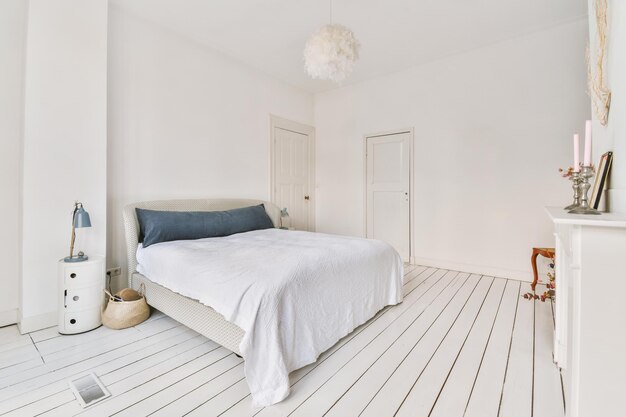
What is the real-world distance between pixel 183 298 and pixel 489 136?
12.4 ft

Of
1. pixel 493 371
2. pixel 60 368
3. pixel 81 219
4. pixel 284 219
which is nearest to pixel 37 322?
pixel 60 368

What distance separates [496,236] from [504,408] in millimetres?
2602

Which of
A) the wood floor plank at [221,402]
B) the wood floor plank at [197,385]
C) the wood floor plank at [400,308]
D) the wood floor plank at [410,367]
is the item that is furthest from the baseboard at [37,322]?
the wood floor plank at [410,367]

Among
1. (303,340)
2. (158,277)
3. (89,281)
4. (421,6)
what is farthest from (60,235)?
(421,6)

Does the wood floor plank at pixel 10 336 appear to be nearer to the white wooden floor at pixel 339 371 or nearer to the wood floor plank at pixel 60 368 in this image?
the white wooden floor at pixel 339 371

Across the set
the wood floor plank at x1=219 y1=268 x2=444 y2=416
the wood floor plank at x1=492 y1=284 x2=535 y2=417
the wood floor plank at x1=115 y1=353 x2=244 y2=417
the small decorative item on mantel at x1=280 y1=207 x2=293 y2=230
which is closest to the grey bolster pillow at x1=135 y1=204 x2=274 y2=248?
the small decorative item on mantel at x1=280 y1=207 x2=293 y2=230

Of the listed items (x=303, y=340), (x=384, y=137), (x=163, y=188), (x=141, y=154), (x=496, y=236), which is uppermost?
(x=384, y=137)

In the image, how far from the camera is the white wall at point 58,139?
219 cm

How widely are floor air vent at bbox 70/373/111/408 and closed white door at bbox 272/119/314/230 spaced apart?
307 cm

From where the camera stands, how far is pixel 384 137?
4434 millimetres

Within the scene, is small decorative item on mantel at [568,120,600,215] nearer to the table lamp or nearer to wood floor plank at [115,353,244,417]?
wood floor plank at [115,353,244,417]

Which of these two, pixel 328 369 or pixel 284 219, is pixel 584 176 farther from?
pixel 284 219

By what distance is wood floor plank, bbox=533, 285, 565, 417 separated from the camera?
1.38 m

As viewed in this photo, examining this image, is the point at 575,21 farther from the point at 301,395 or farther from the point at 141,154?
the point at 141,154
